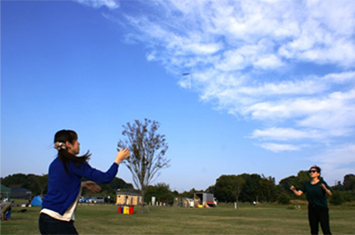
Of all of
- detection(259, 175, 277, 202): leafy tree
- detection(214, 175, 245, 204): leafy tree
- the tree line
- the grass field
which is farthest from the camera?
detection(214, 175, 245, 204): leafy tree

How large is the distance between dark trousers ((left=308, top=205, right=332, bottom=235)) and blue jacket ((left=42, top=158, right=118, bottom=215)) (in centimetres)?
556

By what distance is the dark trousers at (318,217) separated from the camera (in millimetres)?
6750

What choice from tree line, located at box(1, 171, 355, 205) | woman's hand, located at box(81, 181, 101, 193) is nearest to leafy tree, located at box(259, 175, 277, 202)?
tree line, located at box(1, 171, 355, 205)

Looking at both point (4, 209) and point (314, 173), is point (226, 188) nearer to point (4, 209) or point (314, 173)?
point (4, 209)

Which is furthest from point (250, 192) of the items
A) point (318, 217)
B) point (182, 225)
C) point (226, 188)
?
point (318, 217)

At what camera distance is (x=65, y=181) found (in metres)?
3.18

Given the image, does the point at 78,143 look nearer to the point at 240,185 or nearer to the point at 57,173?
the point at 57,173

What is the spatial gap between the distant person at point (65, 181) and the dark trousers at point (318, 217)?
550cm

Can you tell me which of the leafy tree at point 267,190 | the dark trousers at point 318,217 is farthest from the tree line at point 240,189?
the dark trousers at point 318,217

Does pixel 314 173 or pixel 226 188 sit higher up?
pixel 226 188

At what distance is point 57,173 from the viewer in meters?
3.20

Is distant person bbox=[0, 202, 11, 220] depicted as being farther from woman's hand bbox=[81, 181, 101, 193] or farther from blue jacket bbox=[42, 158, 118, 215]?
blue jacket bbox=[42, 158, 118, 215]

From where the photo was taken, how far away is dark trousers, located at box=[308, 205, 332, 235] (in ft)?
22.1

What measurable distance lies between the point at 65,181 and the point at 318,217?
5.97m
